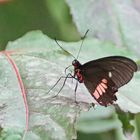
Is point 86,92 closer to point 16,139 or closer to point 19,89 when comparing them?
point 19,89

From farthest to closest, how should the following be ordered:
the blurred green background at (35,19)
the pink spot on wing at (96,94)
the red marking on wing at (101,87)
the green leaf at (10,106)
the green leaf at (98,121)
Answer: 1. the green leaf at (98,121)
2. the blurred green background at (35,19)
3. the red marking on wing at (101,87)
4. the pink spot on wing at (96,94)
5. the green leaf at (10,106)

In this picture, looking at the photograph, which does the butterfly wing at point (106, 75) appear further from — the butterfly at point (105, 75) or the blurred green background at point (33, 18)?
the blurred green background at point (33, 18)

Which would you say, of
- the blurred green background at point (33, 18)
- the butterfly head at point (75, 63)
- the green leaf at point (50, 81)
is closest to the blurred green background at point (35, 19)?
the blurred green background at point (33, 18)

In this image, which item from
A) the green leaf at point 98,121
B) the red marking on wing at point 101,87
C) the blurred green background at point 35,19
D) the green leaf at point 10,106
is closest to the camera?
the green leaf at point 10,106

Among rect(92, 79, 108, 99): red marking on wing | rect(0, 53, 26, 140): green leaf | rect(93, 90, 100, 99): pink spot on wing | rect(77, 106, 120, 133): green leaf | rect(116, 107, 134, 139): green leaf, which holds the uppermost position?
rect(0, 53, 26, 140): green leaf

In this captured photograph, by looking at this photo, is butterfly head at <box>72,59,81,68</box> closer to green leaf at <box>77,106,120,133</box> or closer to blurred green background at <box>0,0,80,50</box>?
blurred green background at <box>0,0,80,50</box>

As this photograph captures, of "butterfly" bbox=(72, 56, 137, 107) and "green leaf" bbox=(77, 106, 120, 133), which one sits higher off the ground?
"butterfly" bbox=(72, 56, 137, 107)

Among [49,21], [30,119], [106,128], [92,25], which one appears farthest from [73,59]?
A: [106,128]

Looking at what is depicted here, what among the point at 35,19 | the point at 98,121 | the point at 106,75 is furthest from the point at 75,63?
the point at 98,121

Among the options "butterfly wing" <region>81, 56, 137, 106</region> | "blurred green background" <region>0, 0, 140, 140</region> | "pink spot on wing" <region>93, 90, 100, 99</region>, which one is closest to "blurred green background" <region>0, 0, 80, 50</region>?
"blurred green background" <region>0, 0, 140, 140</region>

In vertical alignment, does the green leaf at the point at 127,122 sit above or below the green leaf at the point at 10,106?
below
